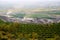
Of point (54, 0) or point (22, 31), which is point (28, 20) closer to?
point (22, 31)

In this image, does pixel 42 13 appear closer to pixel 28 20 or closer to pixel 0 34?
pixel 28 20

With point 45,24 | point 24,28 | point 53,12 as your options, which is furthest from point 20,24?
point 53,12

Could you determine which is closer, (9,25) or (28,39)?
(28,39)

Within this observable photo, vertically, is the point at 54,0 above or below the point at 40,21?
above

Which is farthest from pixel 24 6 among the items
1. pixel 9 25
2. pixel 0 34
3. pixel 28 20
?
pixel 0 34

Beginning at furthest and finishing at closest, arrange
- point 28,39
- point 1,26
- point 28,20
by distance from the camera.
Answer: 1. point 28,20
2. point 1,26
3. point 28,39

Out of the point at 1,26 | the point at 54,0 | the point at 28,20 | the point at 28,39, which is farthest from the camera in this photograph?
the point at 54,0
